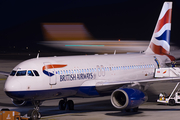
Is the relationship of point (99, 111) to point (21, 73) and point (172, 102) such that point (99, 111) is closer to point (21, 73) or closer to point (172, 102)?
point (172, 102)

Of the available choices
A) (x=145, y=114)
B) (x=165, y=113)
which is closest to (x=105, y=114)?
(x=145, y=114)

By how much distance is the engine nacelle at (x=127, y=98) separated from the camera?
18781 millimetres

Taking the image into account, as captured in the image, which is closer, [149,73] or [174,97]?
[174,97]

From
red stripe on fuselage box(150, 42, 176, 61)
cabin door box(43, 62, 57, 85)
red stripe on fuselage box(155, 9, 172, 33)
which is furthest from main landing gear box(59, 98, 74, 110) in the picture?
red stripe on fuselage box(155, 9, 172, 33)

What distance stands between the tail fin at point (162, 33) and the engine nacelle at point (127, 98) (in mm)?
10865

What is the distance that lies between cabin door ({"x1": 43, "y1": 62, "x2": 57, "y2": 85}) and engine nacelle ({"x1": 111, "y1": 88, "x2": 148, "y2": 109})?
3.61 meters

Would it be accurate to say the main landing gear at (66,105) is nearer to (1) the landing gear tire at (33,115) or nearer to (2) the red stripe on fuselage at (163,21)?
(1) the landing gear tire at (33,115)

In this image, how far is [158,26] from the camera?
3002cm

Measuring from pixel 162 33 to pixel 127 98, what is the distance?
12979mm

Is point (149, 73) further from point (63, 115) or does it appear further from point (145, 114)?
point (63, 115)

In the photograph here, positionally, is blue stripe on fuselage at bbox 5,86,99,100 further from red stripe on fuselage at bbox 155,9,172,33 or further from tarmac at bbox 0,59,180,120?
red stripe on fuselage at bbox 155,9,172,33

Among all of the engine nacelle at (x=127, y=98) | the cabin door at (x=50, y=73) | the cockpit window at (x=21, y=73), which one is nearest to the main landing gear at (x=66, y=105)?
the cabin door at (x=50, y=73)

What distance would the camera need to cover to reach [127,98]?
18.8 meters

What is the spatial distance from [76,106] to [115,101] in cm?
504
